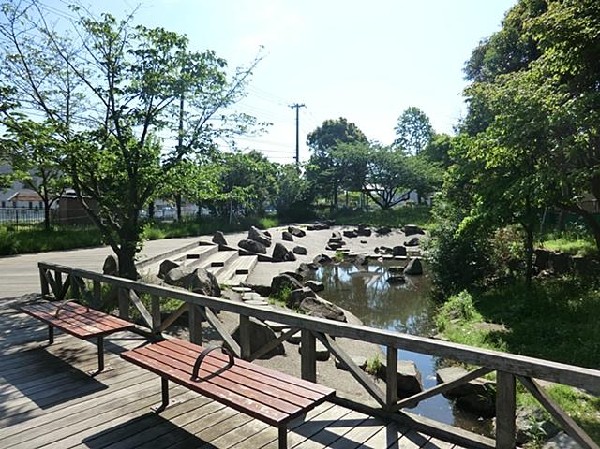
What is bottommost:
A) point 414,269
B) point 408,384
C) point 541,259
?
point 414,269

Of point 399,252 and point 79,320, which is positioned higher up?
point 79,320

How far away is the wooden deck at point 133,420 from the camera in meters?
2.94

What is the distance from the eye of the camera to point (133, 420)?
10.6ft

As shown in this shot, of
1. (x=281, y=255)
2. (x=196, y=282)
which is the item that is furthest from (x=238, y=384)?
(x=281, y=255)

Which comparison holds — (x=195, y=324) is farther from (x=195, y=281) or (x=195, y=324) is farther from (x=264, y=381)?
(x=195, y=281)

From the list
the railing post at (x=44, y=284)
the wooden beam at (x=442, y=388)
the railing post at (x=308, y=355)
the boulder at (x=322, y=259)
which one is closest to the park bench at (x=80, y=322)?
the railing post at (x=308, y=355)

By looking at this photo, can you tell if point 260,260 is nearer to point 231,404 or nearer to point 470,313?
point 470,313

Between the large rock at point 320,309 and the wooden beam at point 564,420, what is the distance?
5.95 metres

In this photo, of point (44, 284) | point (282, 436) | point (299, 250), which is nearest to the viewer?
point (282, 436)

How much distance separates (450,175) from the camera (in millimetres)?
10133

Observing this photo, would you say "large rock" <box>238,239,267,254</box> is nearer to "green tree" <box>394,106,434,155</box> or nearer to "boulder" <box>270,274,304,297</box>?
"boulder" <box>270,274,304,297</box>

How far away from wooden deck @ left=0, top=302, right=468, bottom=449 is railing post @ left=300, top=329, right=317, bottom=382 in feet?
0.91

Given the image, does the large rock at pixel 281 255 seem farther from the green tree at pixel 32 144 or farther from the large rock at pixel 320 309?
the green tree at pixel 32 144

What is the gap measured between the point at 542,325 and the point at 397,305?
14.5 ft
